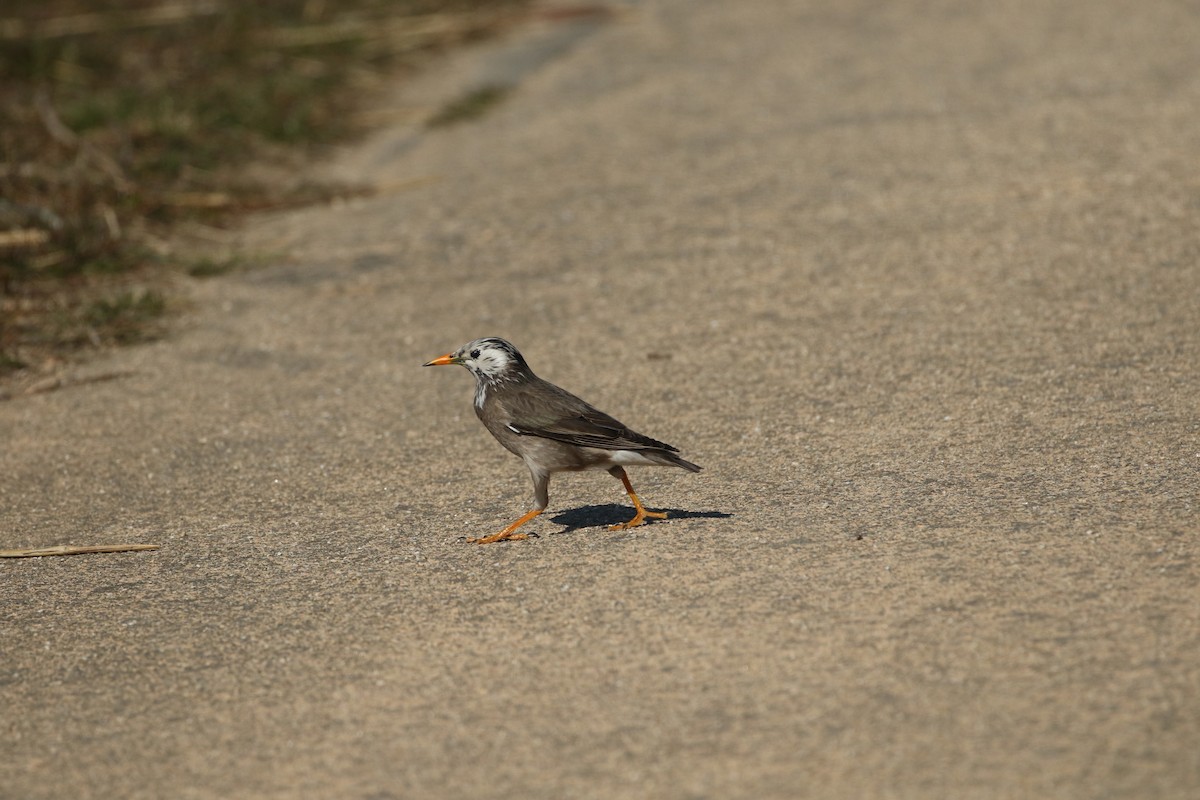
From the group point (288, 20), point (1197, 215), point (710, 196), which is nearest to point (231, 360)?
point (710, 196)

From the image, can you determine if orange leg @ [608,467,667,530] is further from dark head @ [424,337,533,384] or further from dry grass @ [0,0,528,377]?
dry grass @ [0,0,528,377]

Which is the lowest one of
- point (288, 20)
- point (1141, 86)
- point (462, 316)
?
point (462, 316)

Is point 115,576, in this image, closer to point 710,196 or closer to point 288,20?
point 710,196

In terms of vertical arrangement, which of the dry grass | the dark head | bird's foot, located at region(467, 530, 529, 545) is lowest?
bird's foot, located at region(467, 530, 529, 545)

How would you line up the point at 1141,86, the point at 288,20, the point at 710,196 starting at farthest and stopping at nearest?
the point at 288,20, the point at 1141,86, the point at 710,196

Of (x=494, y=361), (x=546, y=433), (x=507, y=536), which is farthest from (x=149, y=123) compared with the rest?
(x=507, y=536)

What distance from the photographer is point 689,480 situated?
21.1 ft

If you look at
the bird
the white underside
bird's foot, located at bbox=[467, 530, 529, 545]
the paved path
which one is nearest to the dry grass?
the paved path

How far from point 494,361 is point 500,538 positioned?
2.95ft

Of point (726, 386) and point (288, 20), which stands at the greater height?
point (288, 20)

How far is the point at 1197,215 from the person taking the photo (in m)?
8.56

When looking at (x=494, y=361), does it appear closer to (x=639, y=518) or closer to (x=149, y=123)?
(x=639, y=518)

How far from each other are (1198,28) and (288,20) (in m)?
9.12

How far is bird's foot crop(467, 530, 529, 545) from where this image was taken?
5746 mm
